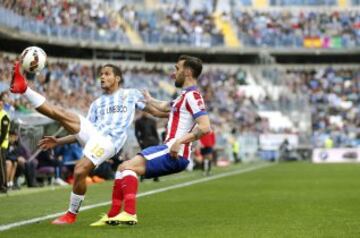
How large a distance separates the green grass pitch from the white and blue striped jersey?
1.09 metres

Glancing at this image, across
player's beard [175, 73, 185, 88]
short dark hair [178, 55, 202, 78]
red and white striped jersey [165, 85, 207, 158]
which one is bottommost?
red and white striped jersey [165, 85, 207, 158]

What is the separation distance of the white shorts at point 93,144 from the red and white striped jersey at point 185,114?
69 cm

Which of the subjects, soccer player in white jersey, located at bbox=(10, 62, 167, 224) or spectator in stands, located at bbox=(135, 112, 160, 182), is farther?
spectator in stands, located at bbox=(135, 112, 160, 182)

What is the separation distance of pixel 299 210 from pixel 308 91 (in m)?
47.0

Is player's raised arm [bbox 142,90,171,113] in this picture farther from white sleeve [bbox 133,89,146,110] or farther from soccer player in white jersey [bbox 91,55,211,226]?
soccer player in white jersey [bbox 91,55,211,226]

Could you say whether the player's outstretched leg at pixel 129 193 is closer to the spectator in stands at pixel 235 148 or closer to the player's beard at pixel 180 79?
the player's beard at pixel 180 79

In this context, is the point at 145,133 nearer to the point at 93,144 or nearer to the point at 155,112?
the point at 155,112

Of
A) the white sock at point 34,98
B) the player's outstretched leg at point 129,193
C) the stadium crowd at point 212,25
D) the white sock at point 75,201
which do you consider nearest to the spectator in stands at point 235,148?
the stadium crowd at point 212,25

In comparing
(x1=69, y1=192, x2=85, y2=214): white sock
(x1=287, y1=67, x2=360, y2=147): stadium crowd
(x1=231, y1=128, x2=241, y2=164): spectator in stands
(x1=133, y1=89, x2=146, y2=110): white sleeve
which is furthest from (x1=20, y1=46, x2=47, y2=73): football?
(x1=287, y1=67, x2=360, y2=147): stadium crowd

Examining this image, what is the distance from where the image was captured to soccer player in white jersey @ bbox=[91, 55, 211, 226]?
989 centimetres

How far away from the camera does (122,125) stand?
1049 cm

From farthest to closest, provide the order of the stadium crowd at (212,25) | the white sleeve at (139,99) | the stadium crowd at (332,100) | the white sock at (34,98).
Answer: the stadium crowd at (212,25), the stadium crowd at (332,100), the white sleeve at (139,99), the white sock at (34,98)

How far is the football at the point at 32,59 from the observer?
408 inches

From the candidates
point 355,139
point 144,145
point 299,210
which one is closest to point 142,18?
point 355,139
